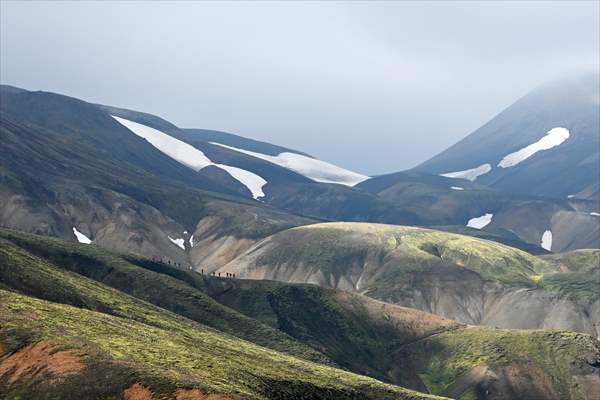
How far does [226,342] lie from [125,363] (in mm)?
41798

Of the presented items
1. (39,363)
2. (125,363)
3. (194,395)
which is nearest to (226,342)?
(125,363)

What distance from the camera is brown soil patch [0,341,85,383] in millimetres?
65375

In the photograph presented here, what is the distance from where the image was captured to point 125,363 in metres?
66.8

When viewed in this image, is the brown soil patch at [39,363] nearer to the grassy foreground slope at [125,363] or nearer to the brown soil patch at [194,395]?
the grassy foreground slope at [125,363]

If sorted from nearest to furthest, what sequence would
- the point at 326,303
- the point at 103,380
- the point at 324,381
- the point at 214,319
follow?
the point at 103,380, the point at 324,381, the point at 214,319, the point at 326,303

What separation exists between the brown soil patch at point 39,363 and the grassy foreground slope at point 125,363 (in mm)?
84

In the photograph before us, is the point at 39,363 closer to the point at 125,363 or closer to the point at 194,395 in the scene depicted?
the point at 125,363

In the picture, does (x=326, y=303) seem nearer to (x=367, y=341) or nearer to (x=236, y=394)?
(x=367, y=341)

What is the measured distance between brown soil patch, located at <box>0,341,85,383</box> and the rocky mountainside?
0.39 feet

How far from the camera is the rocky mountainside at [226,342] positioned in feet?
218

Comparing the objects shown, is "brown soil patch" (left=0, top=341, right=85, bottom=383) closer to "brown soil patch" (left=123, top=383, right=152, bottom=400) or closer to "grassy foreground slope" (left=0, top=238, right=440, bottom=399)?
"grassy foreground slope" (left=0, top=238, right=440, bottom=399)

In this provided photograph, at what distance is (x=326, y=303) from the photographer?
622ft

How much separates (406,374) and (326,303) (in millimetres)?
27169

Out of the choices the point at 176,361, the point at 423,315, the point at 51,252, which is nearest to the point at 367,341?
the point at 423,315
